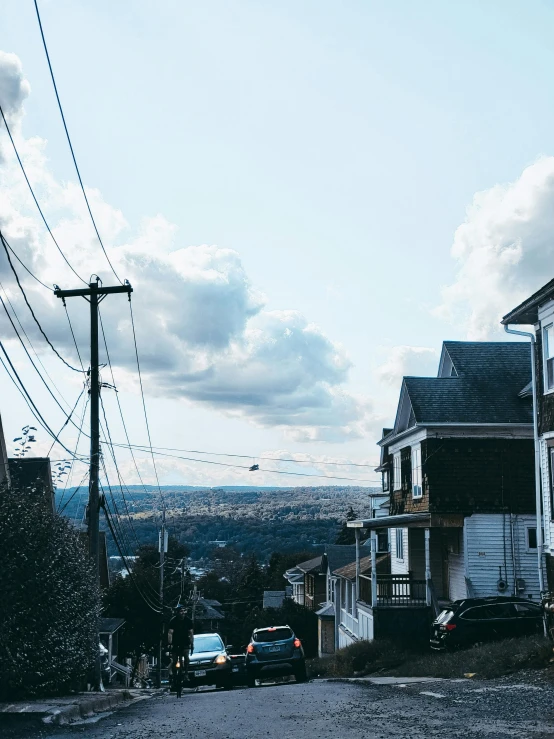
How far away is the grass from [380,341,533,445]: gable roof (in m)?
8.18

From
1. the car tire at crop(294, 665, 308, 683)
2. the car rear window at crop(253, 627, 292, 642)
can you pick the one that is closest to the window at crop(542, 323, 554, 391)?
the car rear window at crop(253, 627, 292, 642)

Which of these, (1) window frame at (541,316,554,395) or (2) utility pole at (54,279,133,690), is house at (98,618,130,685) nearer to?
(2) utility pole at (54,279,133,690)

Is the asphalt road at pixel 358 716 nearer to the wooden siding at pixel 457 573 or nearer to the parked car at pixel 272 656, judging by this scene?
the parked car at pixel 272 656

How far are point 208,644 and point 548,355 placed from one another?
13390 mm

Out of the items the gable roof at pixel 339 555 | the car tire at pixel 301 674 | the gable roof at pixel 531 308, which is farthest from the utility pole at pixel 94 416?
the gable roof at pixel 339 555

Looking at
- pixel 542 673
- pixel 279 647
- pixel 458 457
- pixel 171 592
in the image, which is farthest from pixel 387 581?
pixel 171 592

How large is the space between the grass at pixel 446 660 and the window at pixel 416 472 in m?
6.05

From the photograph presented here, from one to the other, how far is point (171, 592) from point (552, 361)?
181ft

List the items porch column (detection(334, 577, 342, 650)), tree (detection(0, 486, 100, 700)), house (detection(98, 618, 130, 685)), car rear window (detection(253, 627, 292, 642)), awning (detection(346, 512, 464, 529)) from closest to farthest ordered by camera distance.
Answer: tree (detection(0, 486, 100, 700)) < car rear window (detection(253, 627, 292, 642)) < awning (detection(346, 512, 464, 529)) < house (detection(98, 618, 130, 685)) < porch column (detection(334, 577, 342, 650))

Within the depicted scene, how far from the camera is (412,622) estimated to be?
30.7 metres

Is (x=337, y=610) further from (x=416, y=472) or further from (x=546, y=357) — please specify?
(x=546, y=357)

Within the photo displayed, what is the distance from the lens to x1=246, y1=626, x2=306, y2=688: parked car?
25156mm

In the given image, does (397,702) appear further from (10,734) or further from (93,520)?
(93,520)

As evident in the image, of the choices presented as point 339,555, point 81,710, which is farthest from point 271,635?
point 339,555
